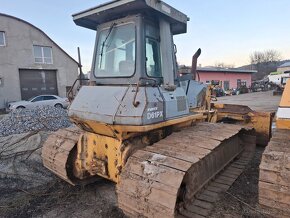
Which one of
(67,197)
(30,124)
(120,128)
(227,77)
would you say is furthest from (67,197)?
(227,77)

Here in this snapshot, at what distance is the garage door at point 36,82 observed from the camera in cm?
2512

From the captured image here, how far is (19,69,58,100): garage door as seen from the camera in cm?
2512

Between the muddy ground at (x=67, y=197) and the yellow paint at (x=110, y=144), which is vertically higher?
the yellow paint at (x=110, y=144)

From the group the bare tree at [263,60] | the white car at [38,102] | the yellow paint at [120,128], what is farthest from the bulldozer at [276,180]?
the bare tree at [263,60]

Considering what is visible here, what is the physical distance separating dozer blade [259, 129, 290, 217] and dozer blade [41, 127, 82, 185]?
289 cm

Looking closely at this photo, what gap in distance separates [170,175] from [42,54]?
88.7ft

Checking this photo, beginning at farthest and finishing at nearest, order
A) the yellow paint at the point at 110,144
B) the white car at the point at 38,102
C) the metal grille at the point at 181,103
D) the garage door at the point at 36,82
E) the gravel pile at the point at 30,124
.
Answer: the garage door at the point at 36,82
the white car at the point at 38,102
the gravel pile at the point at 30,124
the metal grille at the point at 181,103
the yellow paint at the point at 110,144

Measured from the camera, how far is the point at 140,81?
341 centimetres

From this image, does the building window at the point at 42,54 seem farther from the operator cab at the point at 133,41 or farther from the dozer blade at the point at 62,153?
the operator cab at the point at 133,41

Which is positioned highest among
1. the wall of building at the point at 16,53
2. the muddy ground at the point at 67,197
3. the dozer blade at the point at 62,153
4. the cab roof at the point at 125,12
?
the wall of building at the point at 16,53

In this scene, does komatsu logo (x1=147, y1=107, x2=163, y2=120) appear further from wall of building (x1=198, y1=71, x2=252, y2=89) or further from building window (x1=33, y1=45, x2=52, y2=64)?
wall of building (x1=198, y1=71, x2=252, y2=89)

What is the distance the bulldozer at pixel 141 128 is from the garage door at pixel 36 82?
2288 cm

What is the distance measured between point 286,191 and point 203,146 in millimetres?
1007

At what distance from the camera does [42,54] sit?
26625mm
